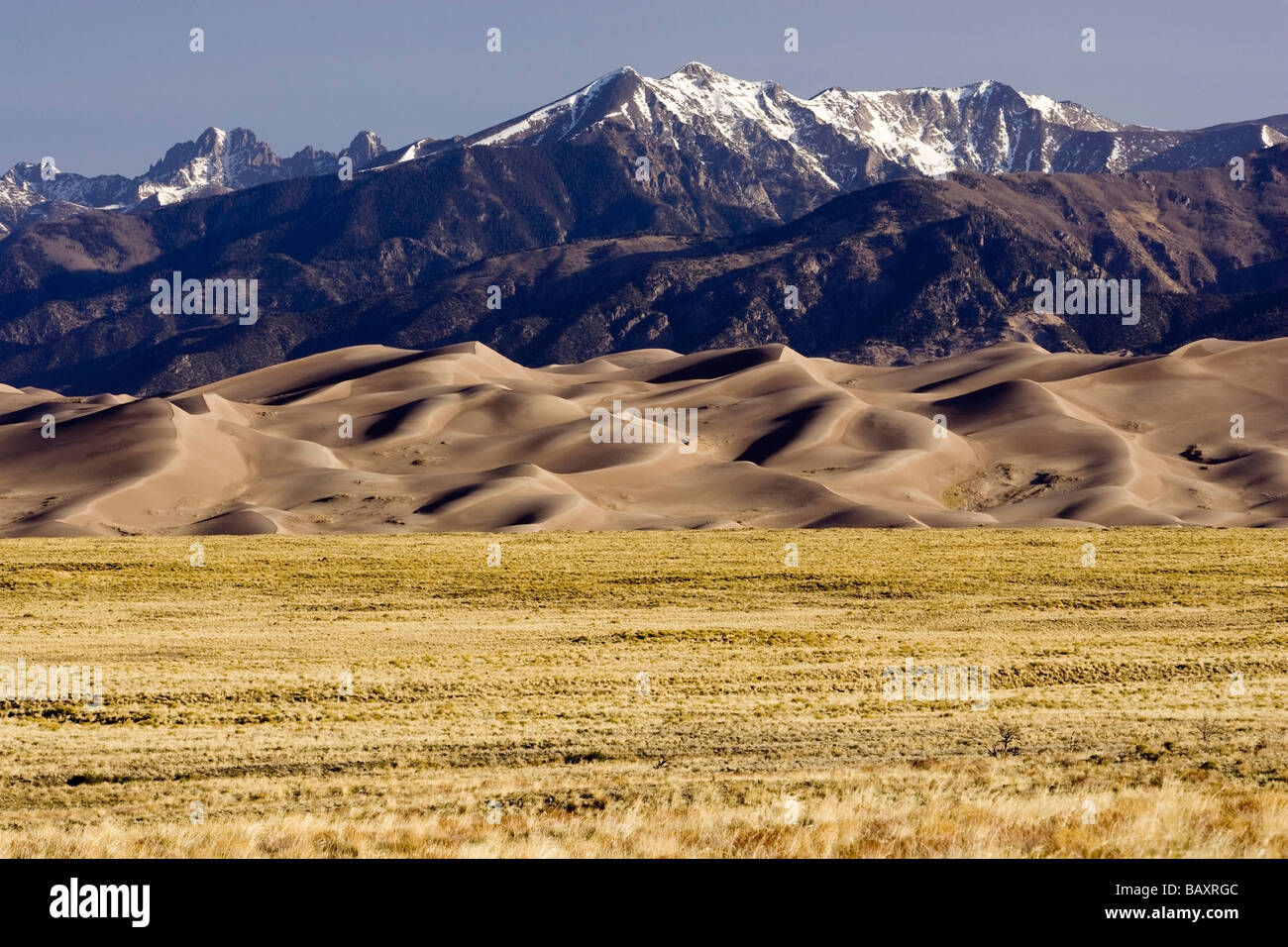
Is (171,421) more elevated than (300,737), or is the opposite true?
(171,421)

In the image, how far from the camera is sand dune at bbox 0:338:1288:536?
123312 mm

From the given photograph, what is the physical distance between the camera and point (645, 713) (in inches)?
1194

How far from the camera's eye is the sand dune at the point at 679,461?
12331cm

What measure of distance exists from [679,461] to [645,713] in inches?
4725

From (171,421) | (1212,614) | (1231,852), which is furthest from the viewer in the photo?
(171,421)

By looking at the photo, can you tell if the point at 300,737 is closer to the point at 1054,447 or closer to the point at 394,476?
the point at 394,476

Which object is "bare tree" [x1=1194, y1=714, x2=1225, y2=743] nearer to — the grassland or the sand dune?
the grassland

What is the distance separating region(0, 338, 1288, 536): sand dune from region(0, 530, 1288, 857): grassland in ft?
178

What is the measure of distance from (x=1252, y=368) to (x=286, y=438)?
12914 cm

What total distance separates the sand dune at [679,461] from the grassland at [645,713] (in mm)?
54214

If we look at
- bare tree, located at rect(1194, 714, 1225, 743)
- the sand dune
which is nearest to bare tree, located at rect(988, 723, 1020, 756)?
bare tree, located at rect(1194, 714, 1225, 743)

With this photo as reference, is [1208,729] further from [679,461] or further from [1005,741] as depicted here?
[679,461]
